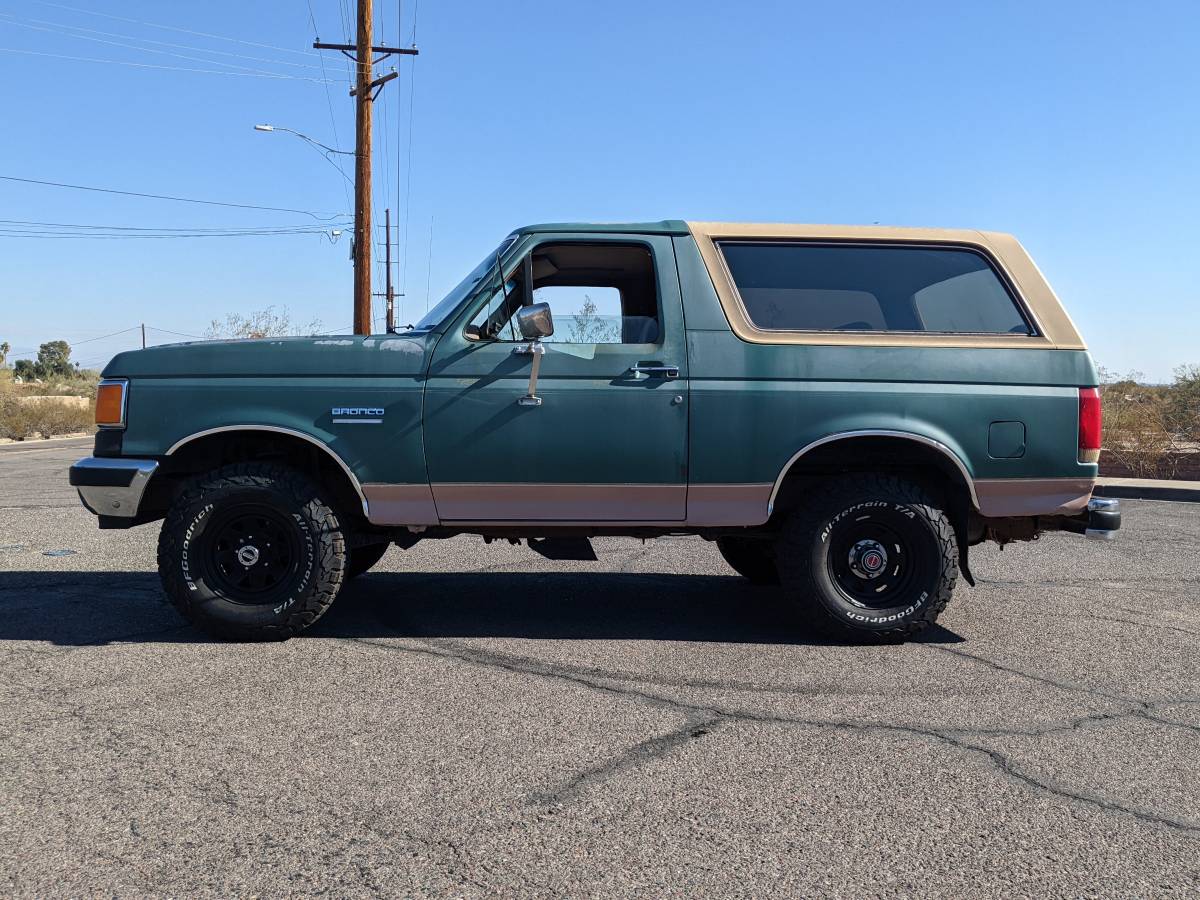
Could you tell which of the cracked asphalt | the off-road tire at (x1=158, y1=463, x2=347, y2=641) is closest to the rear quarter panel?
the cracked asphalt

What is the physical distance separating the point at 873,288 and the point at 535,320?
75.4 inches

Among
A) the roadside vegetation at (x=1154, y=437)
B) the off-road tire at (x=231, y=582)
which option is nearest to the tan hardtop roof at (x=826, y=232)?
the off-road tire at (x=231, y=582)

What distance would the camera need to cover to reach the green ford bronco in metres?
5.10

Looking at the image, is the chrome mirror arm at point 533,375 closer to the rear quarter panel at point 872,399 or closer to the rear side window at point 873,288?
the rear quarter panel at point 872,399

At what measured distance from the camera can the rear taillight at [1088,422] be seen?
520 centimetres

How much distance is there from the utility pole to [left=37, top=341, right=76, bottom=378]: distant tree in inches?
2556

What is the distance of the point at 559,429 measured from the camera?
5.11 m

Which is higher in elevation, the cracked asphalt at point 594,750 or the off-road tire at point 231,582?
the off-road tire at point 231,582

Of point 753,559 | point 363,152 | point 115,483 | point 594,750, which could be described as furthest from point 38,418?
point 594,750

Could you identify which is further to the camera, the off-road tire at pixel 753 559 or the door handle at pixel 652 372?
the off-road tire at pixel 753 559

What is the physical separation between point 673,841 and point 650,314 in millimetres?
3228

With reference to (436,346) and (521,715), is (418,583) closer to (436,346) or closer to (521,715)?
(436,346)

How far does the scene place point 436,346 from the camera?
5172 mm

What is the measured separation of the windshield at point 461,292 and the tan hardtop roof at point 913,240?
105 centimetres
